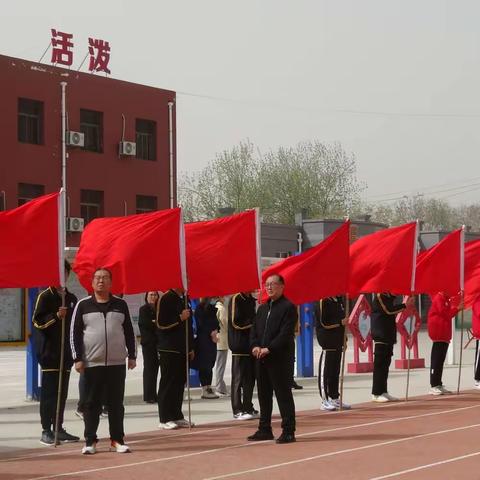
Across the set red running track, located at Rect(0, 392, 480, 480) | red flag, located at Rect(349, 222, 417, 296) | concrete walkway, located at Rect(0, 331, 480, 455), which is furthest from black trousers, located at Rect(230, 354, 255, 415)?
red flag, located at Rect(349, 222, 417, 296)

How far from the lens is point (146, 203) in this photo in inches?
1925

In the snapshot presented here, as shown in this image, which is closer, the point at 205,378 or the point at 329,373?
A: the point at 329,373

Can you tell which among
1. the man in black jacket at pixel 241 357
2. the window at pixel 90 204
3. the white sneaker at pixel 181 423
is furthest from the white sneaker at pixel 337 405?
the window at pixel 90 204

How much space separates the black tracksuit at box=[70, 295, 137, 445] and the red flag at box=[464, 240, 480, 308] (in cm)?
889

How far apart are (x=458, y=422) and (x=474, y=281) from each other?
18.4 ft

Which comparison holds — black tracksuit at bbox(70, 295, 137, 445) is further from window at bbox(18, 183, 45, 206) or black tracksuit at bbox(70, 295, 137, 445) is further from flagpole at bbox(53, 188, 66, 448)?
window at bbox(18, 183, 45, 206)

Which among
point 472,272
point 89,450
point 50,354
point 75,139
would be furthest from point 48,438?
point 75,139

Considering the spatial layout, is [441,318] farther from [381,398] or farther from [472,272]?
[381,398]

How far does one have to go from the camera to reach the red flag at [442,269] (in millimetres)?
19188

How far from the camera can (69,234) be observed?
146ft

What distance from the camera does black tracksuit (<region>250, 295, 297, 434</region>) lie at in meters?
13.6

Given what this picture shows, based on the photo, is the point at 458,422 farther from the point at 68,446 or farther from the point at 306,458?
the point at 68,446

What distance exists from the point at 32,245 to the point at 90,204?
32.8m

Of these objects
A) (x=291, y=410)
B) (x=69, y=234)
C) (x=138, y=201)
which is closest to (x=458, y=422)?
(x=291, y=410)
